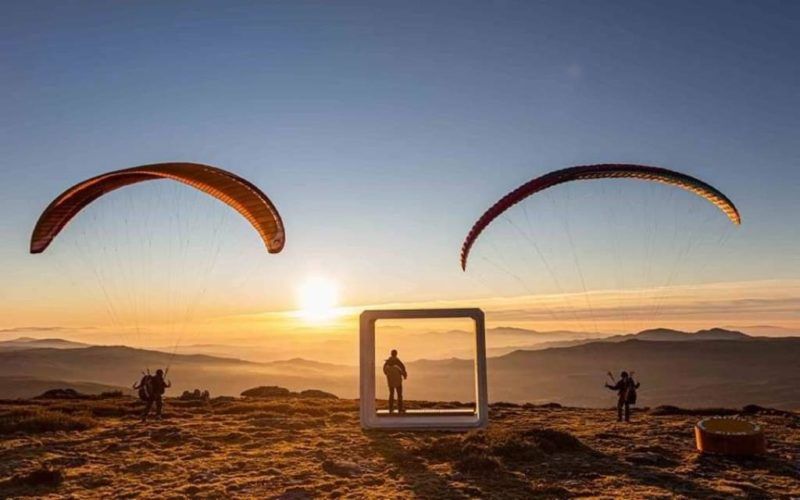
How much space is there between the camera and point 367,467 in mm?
14602

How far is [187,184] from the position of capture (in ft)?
57.0

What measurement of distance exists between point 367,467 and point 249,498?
339 cm

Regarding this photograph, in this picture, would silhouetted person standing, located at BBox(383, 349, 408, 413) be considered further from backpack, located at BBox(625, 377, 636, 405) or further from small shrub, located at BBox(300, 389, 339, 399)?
small shrub, located at BBox(300, 389, 339, 399)

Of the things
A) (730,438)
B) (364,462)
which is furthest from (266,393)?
(730,438)

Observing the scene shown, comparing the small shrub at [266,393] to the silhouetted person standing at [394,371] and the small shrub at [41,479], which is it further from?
the small shrub at [41,479]

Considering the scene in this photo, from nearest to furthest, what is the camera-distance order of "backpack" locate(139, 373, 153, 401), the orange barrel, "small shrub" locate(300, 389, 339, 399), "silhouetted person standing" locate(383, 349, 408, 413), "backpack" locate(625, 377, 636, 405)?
the orange barrel → "silhouetted person standing" locate(383, 349, 408, 413) → "backpack" locate(625, 377, 636, 405) → "backpack" locate(139, 373, 153, 401) → "small shrub" locate(300, 389, 339, 399)

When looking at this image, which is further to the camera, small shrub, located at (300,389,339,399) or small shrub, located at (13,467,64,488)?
small shrub, located at (300,389,339,399)

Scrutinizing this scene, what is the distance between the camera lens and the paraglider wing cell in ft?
60.5

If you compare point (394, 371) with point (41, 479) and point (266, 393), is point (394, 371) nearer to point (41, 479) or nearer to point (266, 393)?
point (41, 479)

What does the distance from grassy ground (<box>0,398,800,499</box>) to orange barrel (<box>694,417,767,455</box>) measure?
1.14 ft

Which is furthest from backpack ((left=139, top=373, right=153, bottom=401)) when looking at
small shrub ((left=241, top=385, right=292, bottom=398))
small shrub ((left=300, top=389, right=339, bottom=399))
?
small shrub ((left=300, top=389, right=339, bottom=399))

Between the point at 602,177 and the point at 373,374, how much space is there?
998 centimetres

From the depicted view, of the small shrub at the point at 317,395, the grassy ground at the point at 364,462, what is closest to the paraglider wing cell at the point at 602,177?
the grassy ground at the point at 364,462

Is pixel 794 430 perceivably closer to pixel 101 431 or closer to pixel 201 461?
pixel 201 461
